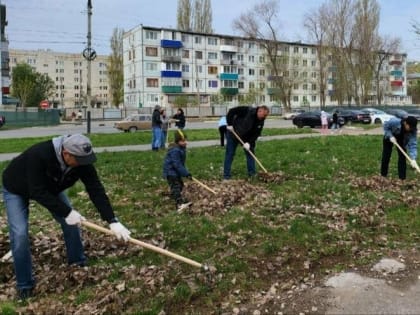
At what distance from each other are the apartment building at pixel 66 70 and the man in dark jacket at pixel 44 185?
13215 cm

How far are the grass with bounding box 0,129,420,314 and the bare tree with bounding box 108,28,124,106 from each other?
78.7 metres

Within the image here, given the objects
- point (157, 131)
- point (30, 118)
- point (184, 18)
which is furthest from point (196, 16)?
point (157, 131)

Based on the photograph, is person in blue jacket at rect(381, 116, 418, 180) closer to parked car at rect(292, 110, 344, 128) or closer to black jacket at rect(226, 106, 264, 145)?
black jacket at rect(226, 106, 264, 145)

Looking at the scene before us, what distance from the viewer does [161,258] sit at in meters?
5.25

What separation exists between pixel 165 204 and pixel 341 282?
12.6 ft

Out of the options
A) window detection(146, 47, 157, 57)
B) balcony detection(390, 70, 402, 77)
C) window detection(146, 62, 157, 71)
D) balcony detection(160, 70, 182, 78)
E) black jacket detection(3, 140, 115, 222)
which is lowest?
black jacket detection(3, 140, 115, 222)

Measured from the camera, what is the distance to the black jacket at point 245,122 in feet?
32.7

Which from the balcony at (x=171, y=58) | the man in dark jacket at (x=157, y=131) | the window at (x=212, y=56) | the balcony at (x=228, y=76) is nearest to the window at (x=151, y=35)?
the balcony at (x=171, y=58)

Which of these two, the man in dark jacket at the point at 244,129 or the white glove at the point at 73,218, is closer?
the white glove at the point at 73,218

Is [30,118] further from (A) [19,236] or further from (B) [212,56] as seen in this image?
(A) [19,236]

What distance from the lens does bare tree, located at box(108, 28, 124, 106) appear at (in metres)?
86.6

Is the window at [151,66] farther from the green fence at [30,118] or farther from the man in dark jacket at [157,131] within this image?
the man in dark jacket at [157,131]

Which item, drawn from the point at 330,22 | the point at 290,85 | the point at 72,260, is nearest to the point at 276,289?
the point at 72,260

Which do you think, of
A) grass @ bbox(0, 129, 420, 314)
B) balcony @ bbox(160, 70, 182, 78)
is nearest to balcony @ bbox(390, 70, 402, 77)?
balcony @ bbox(160, 70, 182, 78)
